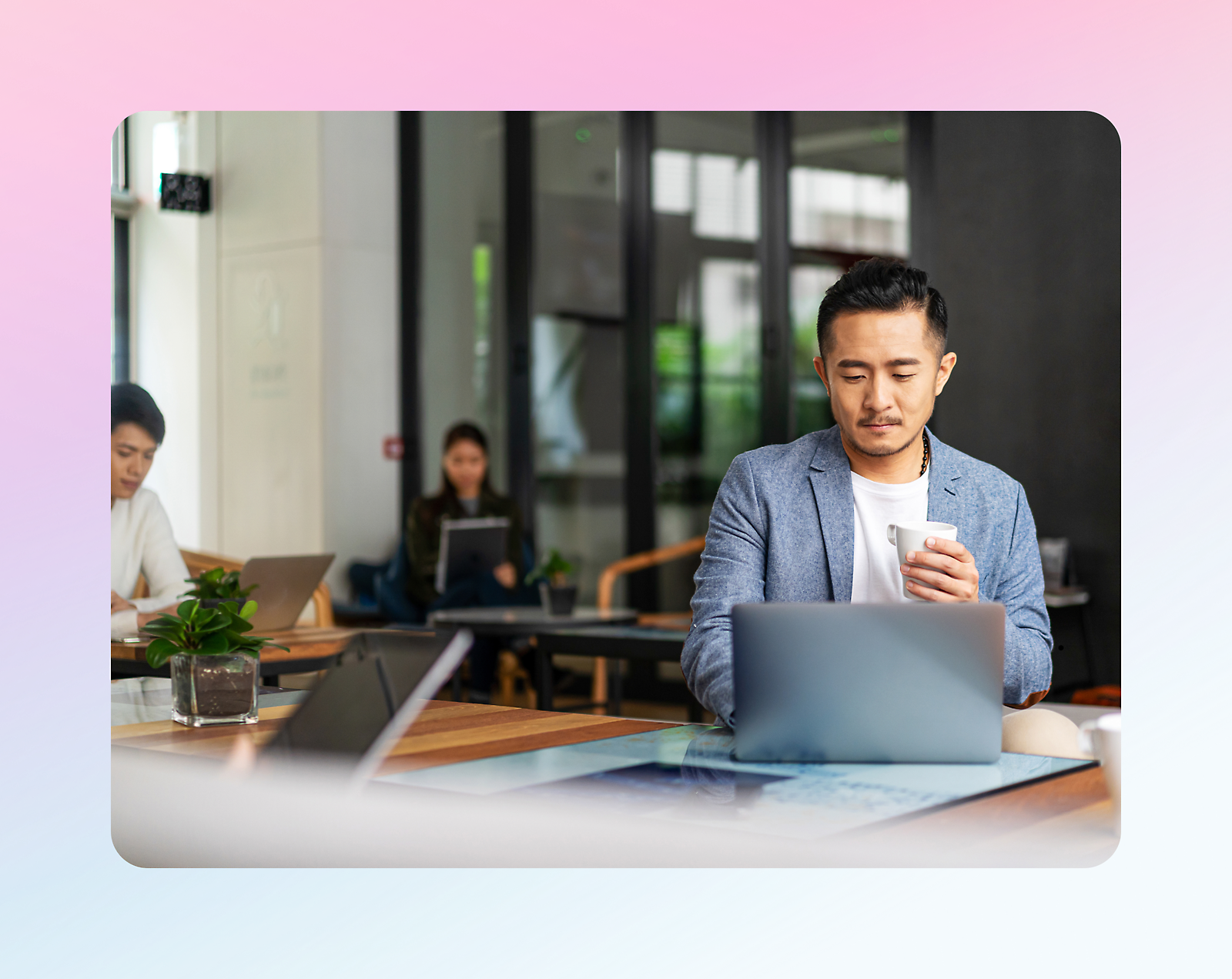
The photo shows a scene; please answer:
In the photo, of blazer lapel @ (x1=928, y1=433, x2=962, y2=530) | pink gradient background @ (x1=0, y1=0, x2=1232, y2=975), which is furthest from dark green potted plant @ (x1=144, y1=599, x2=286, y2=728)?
blazer lapel @ (x1=928, y1=433, x2=962, y2=530)

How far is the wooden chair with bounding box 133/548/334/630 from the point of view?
10.8 ft

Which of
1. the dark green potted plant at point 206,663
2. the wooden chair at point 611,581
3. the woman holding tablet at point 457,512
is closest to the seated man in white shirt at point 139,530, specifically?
the dark green potted plant at point 206,663

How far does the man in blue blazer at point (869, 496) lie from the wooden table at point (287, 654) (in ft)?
3.38

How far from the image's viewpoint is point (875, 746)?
1454 millimetres

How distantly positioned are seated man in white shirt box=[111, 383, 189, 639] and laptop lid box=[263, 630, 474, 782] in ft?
5.18

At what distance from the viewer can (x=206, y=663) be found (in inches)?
69.4

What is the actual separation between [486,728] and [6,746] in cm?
65

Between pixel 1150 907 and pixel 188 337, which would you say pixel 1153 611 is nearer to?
pixel 1150 907

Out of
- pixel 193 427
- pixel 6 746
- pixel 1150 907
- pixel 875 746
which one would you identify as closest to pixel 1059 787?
pixel 875 746

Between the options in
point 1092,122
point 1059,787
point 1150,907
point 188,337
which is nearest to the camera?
point 1059,787

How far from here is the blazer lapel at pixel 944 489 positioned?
80.2 inches

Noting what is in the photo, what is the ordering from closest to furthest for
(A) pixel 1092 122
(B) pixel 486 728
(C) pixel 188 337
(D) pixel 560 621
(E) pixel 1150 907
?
(E) pixel 1150 907 < (B) pixel 486 728 < (D) pixel 560 621 < (A) pixel 1092 122 < (C) pixel 188 337

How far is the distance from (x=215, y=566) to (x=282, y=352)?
3288 millimetres

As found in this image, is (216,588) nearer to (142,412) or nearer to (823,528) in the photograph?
(142,412)
